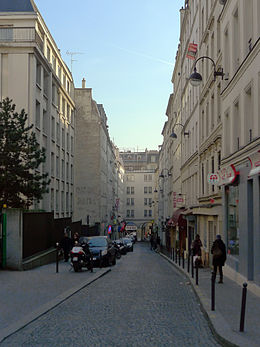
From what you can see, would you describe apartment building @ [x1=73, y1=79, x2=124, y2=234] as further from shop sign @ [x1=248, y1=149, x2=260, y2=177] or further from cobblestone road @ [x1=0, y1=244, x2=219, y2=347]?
shop sign @ [x1=248, y1=149, x2=260, y2=177]

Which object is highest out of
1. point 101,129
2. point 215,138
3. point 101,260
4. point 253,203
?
point 101,129

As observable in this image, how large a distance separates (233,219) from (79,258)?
255 inches

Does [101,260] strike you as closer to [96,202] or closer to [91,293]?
[91,293]

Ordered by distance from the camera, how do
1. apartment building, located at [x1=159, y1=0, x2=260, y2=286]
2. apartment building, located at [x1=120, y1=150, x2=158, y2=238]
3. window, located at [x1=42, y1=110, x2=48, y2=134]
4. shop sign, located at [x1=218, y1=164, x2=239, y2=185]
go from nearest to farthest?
apartment building, located at [x1=159, y1=0, x2=260, y2=286], shop sign, located at [x1=218, y1=164, x2=239, y2=185], window, located at [x1=42, y1=110, x2=48, y2=134], apartment building, located at [x1=120, y1=150, x2=158, y2=238]

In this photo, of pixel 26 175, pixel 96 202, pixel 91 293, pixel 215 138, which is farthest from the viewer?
pixel 96 202

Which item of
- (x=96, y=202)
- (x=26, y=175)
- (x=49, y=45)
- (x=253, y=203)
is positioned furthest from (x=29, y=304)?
(x=96, y=202)

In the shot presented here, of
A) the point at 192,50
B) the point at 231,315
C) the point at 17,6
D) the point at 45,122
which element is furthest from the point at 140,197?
the point at 231,315

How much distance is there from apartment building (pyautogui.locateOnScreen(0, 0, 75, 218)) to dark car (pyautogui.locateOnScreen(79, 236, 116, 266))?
9.94 m

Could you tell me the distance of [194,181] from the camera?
3388 centimetres

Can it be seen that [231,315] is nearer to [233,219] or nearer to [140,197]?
[233,219]

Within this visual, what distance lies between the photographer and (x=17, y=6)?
3566 centimetres

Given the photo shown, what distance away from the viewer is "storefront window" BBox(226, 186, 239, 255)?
17469mm

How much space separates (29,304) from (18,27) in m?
25.5

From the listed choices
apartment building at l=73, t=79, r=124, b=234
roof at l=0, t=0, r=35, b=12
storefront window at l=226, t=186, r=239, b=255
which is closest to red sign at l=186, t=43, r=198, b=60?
roof at l=0, t=0, r=35, b=12
